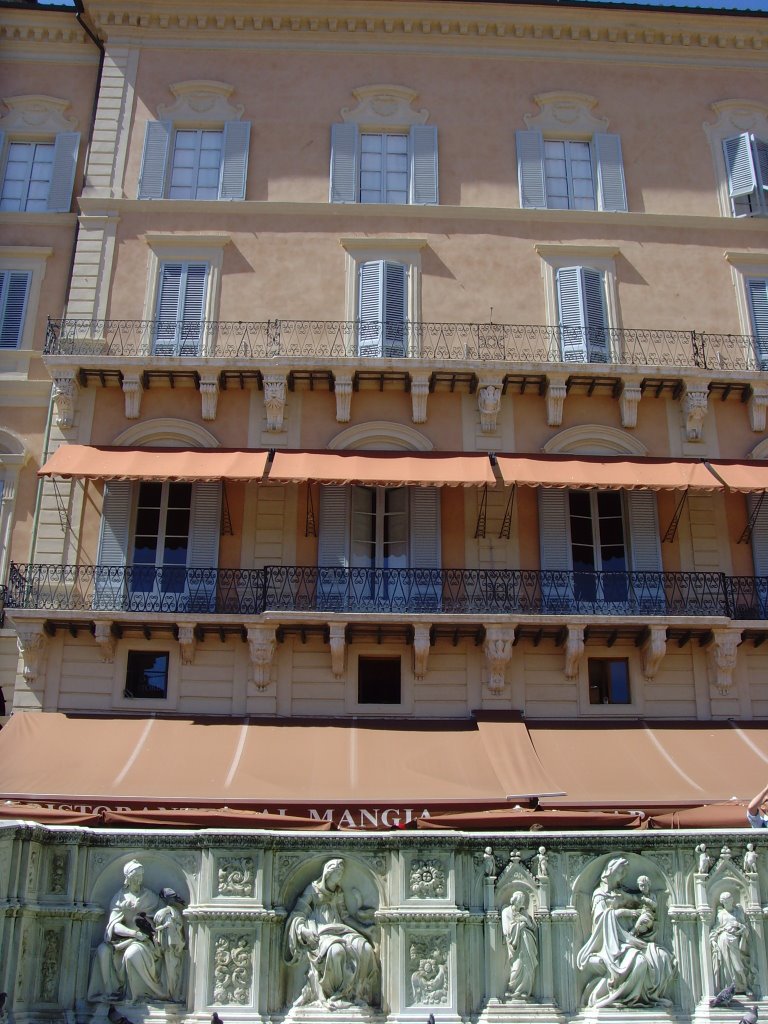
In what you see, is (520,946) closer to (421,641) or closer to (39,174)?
(421,641)

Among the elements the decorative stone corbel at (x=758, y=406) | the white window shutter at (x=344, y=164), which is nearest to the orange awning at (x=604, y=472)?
the decorative stone corbel at (x=758, y=406)

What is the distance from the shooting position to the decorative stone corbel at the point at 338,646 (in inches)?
703

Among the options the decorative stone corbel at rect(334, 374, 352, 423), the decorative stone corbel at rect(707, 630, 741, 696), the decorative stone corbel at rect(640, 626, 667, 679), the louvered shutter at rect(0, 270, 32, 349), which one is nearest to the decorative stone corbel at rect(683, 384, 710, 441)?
the decorative stone corbel at rect(707, 630, 741, 696)

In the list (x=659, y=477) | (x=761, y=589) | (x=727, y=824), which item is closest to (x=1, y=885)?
(x=727, y=824)

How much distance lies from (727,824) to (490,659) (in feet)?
20.8

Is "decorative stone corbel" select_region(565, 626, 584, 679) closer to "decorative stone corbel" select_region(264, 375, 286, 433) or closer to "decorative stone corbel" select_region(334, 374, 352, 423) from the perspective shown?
"decorative stone corbel" select_region(334, 374, 352, 423)

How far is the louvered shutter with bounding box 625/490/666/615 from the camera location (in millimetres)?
18812

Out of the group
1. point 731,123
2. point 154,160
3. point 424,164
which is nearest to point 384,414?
point 424,164

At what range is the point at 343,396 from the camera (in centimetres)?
1959

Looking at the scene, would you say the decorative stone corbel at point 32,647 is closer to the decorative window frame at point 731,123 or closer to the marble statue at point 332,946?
the marble statue at point 332,946

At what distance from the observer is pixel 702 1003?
8031 mm

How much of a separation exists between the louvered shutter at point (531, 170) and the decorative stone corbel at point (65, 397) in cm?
928

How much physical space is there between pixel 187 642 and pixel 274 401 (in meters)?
4.51

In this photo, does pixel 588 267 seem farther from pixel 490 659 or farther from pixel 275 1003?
pixel 275 1003
